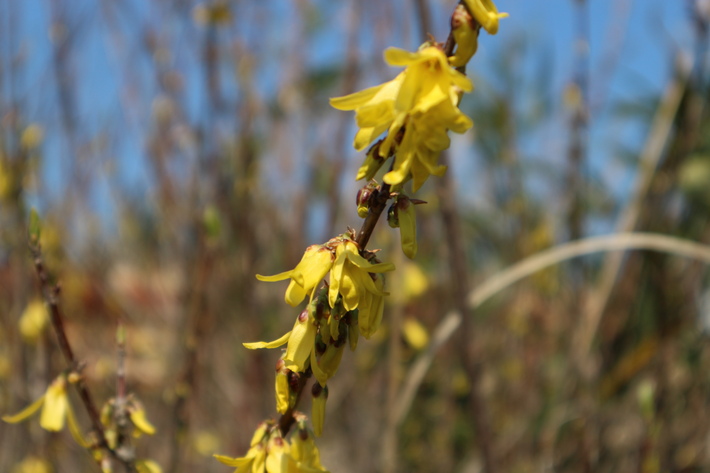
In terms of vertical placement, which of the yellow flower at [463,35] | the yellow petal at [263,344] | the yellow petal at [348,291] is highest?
the yellow flower at [463,35]

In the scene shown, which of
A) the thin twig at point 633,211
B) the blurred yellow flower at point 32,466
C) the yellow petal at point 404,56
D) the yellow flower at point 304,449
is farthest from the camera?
the thin twig at point 633,211

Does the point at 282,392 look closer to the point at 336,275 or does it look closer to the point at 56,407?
the point at 336,275

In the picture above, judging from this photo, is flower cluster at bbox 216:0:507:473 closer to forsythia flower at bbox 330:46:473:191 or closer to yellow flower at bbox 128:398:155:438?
forsythia flower at bbox 330:46:473:191

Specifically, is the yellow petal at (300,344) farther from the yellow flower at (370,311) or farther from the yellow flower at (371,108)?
the yellow flower at (371,108)

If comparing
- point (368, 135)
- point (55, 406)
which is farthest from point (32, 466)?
point (368, 135)

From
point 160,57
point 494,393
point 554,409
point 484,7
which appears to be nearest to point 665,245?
point 484,7

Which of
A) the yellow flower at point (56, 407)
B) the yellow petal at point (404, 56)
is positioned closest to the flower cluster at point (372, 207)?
the yellow petal at point (404, 56)

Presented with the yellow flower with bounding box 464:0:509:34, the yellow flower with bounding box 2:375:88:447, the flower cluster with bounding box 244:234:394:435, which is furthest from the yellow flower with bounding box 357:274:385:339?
the yellow flower with bounding box 2:375:88:447

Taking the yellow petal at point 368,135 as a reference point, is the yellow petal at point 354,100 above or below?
above

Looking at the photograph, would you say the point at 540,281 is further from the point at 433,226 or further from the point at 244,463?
the point at 244,463
